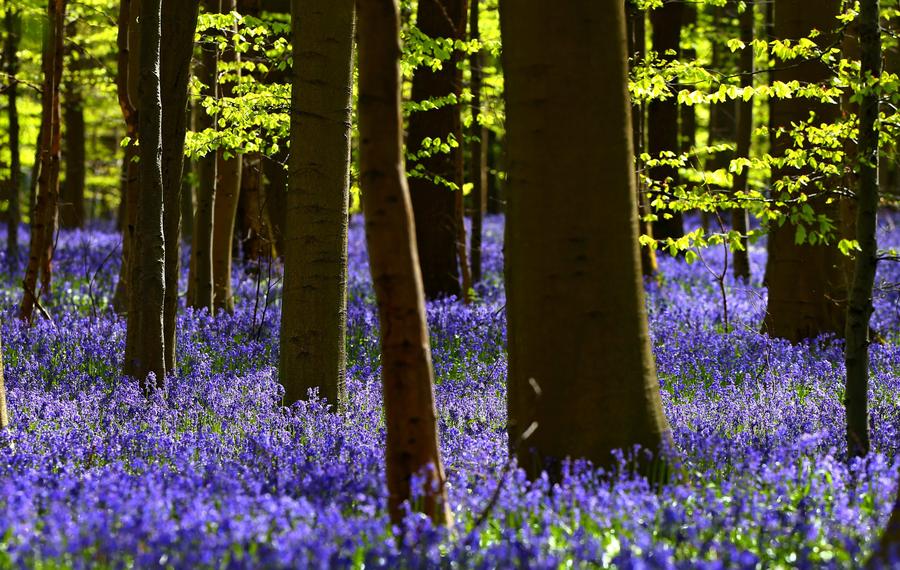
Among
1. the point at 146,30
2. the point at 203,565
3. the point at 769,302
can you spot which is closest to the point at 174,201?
the point at 146,30

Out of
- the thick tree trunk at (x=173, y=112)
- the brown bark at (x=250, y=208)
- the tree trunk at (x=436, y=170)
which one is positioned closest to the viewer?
the thick tree trunk at (x=173, y=112)

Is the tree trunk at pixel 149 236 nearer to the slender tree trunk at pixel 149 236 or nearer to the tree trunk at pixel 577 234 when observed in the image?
the slender tree trunk at pixel 149 236

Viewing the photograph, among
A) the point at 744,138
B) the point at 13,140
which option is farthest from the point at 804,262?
the point at 13,140

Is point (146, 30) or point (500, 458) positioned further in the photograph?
point (146, 30)

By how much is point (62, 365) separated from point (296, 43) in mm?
3624

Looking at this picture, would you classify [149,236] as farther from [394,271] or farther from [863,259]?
[863,259]

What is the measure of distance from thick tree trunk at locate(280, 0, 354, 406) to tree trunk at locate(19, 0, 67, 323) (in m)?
4.34

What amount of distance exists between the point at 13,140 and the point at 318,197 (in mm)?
10110

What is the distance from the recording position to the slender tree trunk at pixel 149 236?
703 cm

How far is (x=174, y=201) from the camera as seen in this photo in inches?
302

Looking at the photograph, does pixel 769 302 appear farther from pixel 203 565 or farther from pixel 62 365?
pixel 203 565

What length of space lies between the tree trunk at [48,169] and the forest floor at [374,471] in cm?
86

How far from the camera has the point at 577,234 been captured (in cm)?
444

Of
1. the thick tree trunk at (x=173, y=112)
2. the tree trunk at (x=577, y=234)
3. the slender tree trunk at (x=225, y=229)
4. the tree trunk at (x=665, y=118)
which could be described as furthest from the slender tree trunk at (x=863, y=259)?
the tree trunk at (x=665, y=118)
